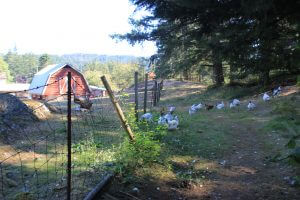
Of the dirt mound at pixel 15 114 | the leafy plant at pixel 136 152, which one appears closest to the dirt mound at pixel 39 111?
the dirt mound at pixel 15 114

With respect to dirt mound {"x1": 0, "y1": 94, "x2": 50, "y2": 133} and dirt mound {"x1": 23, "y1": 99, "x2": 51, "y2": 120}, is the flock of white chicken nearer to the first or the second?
dirt mound {"x1": 0, "y1": 94, "x2": 50, "y2": 133}

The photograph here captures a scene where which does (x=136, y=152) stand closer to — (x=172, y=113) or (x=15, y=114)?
(x=172, y=113)

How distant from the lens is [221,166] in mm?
6543

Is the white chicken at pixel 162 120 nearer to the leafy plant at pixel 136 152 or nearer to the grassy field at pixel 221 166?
the grassy field at pixel 221 166

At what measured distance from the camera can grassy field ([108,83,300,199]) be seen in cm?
497

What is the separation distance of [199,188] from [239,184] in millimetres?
669

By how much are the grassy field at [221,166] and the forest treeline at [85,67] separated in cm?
4655

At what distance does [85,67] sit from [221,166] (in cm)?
10322

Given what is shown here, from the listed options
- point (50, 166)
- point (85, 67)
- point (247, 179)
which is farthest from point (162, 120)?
point (85, 67)

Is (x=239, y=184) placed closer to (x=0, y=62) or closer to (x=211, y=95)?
(x=211, y=95)

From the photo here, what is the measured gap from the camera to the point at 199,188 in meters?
5.38

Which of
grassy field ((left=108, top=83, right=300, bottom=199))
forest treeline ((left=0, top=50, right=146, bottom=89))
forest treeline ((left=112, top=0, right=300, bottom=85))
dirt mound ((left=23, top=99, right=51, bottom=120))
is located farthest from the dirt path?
forest treeline ((left=0, top=50, right=146, bottom=89))

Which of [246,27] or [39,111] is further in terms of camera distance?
[39,111]

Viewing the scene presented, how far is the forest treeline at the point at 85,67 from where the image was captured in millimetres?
71363
